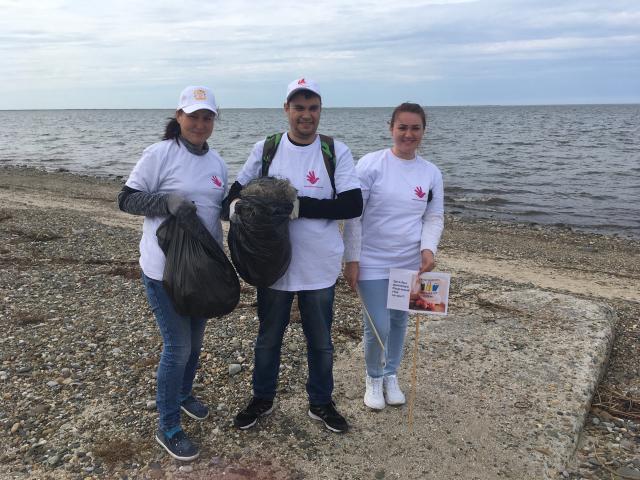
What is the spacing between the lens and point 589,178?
22.9m

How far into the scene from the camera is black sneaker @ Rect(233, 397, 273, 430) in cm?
374

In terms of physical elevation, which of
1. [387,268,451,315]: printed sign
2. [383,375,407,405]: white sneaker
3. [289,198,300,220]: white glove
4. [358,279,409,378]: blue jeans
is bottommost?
[383,375,407,405]: white sneaker

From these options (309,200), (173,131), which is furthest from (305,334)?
(173,131)

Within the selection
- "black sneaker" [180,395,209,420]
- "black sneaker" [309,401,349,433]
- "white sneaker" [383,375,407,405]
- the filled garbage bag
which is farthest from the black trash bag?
"white sneaker" [383,375,407,405]

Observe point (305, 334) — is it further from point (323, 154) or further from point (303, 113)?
point (303, 113)

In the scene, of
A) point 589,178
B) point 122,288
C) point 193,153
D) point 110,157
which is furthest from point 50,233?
point 110,157

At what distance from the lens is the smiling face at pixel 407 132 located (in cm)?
360

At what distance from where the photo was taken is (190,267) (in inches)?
118

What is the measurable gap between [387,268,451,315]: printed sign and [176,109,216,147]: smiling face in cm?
162

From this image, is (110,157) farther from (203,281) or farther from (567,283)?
(203,281)

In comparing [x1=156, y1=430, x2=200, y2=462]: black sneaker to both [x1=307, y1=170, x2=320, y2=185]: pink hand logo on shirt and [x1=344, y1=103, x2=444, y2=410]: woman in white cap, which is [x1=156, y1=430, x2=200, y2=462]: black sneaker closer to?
[x1=344, y1=103, x2=444, y2=410]: woman in white cap

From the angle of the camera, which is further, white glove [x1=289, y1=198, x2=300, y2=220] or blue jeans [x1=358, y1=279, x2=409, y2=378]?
blue jeans [x1=358, y1=279, x2=409, y2=378]

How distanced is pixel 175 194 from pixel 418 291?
72.1 inches

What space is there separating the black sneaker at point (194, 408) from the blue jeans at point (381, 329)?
1316 mm
